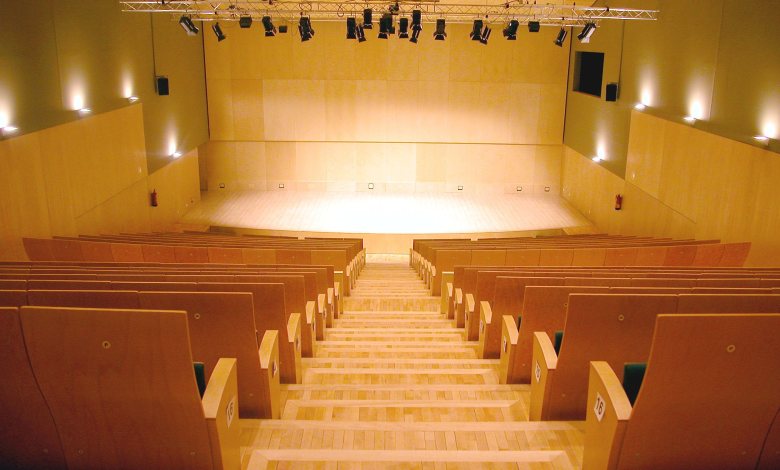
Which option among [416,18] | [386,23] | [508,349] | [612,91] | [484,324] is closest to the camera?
[508,349]

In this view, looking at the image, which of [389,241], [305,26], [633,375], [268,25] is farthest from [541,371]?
[389,241]

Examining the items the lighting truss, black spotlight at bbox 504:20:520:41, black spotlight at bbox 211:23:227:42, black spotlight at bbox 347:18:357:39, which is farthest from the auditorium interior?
black spotlight at bbox 211:23:227:42

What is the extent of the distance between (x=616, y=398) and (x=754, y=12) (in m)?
8.32

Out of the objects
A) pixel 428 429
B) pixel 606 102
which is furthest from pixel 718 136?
pixel 428 429

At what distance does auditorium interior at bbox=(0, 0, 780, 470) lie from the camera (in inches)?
95.7

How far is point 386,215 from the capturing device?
16125mm

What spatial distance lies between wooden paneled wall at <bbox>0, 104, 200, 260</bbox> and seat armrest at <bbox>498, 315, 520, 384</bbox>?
6668 millimetres

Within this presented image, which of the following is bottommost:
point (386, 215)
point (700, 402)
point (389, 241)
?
point (389, 241)

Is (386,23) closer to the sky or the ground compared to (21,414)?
closer to the sky

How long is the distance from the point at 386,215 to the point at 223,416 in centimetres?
1364

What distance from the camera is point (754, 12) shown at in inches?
342

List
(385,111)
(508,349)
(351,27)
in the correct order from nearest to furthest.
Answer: (508,349)
(351,27)
(385,111)

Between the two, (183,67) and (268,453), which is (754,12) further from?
(183,67)

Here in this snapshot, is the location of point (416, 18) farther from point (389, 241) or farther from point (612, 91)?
point (389, 241)
